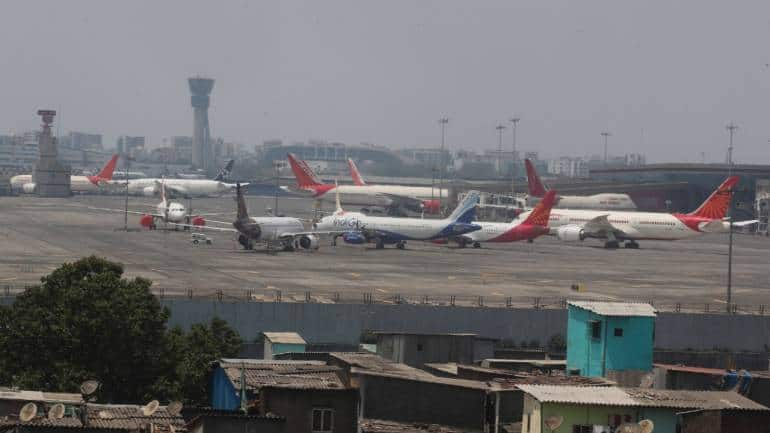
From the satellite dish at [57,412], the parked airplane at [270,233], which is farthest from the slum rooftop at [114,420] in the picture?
the parked airplane at [270,233]

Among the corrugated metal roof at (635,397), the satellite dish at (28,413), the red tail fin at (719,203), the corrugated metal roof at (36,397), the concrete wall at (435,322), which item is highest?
the red tail fin at (719,203)

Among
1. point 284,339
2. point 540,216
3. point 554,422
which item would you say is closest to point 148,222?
point 540,216

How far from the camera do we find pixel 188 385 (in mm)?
41812

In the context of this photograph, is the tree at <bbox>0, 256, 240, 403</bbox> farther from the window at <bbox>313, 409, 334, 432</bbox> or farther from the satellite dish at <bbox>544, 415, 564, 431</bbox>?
the satellite dish at <bbox>544, 415, 564, 431</bbox>

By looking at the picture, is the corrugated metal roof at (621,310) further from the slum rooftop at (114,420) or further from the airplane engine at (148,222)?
the airplane engine at (148,222)

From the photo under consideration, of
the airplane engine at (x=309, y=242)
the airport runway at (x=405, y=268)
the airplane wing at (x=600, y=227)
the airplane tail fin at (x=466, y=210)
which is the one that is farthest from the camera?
the airplane wing at (x=600, y=227)

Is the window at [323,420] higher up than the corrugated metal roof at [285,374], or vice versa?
the corrugated metal roof at [285,374]

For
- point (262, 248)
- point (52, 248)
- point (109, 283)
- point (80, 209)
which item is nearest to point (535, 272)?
point (262, 248)

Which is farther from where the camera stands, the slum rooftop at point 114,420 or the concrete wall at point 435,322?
the concrete wall at point 435,322

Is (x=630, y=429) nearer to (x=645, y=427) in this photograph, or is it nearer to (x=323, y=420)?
(x=645, y=427)

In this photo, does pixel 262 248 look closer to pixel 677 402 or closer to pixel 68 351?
pixel 68 351

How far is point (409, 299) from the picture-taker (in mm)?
79125

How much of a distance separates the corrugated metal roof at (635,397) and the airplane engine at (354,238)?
300 ft

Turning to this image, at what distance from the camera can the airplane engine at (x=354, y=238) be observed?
123188mm
